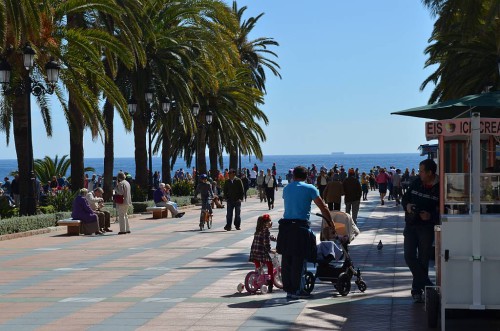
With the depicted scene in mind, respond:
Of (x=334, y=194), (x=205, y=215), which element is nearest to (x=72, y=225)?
(x=205, y=215)

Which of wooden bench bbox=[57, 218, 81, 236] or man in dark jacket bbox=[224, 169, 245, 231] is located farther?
man in dark jacket bbox=[224, 169, 245, 231]

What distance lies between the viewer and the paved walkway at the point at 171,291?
1033 centimetres

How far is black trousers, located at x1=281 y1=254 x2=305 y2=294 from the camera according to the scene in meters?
11.9

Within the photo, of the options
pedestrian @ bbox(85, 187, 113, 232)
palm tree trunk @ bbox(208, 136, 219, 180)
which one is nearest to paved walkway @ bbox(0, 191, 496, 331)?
pedestrian @ bbox(85, 187, 113, 232)

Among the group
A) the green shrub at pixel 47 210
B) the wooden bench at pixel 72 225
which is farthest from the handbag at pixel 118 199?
the green shrub at pixel 47 210

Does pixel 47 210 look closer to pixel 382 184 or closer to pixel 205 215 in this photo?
pixel 205 215

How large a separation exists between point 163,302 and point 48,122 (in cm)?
2179

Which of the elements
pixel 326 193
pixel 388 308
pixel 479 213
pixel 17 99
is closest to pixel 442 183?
pixel 479 213

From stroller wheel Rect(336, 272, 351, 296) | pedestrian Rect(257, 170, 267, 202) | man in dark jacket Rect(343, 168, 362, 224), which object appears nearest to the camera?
stroller wheel Rect(336, 272, 351, 296)

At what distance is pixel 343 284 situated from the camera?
12.2 metres

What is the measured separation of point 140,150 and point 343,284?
91.8 feet

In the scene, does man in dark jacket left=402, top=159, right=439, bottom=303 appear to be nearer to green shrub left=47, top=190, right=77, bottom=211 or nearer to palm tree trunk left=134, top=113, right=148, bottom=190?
green shrub left=47, top=190, right=77, bottom=211

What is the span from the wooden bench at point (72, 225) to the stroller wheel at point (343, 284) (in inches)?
510

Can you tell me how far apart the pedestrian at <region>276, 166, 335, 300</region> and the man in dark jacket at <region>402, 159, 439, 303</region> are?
3.94 ft
